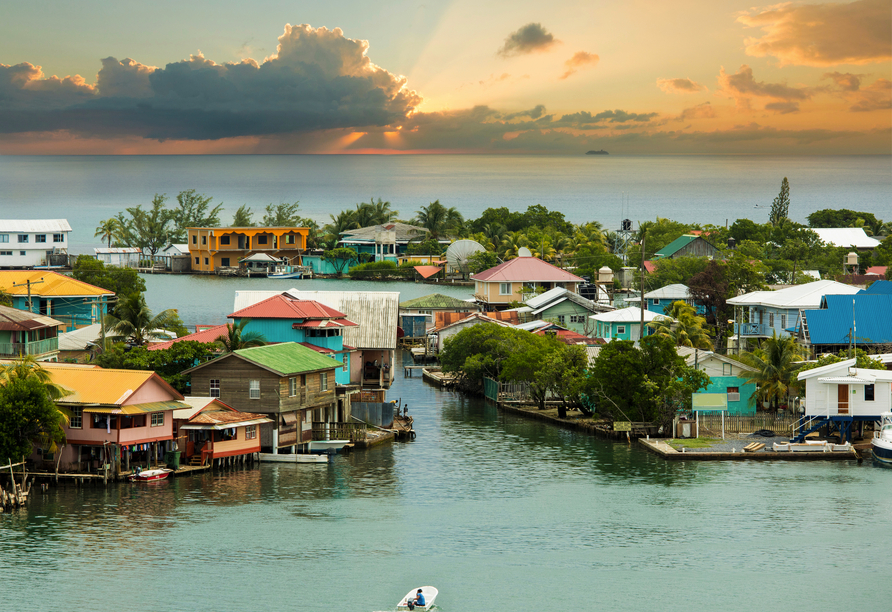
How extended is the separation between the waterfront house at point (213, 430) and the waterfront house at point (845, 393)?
2704cm

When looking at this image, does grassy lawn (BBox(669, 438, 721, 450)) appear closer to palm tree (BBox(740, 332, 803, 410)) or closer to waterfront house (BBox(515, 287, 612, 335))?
palm tree (BBox(740, 332, 803, 410))

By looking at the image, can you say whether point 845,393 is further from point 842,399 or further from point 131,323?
point 131,323

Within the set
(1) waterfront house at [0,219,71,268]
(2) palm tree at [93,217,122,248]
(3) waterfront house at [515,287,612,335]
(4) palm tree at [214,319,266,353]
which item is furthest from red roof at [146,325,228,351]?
(2) palm tree at [93,217,122,248]

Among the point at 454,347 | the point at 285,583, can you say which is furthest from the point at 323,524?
the point at 454,347

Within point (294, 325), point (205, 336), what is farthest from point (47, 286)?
point (294, 325)

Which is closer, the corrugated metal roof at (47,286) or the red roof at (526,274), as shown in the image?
the corrugated metal roof at (47,286)

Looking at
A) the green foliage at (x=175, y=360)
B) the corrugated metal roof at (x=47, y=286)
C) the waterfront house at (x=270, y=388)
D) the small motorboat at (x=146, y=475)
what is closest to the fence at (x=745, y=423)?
the waterfront house at (x=270, y=388)

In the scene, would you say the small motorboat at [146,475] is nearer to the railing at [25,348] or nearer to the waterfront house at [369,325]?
the railing at [25,348]

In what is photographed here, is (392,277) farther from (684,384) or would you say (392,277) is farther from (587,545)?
(587,545)

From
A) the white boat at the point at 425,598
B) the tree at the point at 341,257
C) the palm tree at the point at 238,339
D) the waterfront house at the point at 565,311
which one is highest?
the tree at the point at 341,257

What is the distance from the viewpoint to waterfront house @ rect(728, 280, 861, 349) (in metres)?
71.9

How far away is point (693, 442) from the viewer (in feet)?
182

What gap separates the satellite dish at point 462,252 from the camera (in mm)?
142000

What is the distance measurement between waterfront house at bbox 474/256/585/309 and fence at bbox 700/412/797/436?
43957 mm
